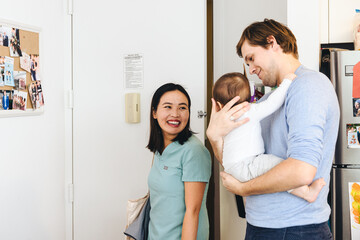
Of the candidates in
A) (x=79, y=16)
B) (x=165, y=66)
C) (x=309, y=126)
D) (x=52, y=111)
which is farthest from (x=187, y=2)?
(x=309, y=126)

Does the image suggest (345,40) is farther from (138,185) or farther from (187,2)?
(138,185)

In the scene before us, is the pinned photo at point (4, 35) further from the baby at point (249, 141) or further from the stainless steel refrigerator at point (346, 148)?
the stainless steel refrigerator at point (346, 148)

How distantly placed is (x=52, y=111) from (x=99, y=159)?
1.62ft

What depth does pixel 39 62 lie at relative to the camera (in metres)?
2.31

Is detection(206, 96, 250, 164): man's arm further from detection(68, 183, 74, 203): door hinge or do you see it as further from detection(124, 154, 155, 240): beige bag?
detection(68, 183, 74, 203): door hinge

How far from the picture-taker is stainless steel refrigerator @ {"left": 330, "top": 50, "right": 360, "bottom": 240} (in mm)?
1751

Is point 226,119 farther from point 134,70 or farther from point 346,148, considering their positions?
point 134,70

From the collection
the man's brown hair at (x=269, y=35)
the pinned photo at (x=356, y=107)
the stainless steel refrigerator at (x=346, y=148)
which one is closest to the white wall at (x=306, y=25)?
the stainless steel refrigerator at (x=346, y=148)

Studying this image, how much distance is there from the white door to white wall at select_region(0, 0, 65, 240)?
0.12 meters

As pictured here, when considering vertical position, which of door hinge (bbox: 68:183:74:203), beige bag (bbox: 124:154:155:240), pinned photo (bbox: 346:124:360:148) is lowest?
door hinge (bbox: 68:183:74:203)

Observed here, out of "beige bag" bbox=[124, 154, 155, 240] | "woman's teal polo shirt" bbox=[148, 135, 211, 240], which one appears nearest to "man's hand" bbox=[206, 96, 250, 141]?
"woman's teal polo shirt" bbox=[148, 135, 211, 240]

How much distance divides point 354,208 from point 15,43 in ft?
7.21

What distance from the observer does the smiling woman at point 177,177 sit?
4.86 ft

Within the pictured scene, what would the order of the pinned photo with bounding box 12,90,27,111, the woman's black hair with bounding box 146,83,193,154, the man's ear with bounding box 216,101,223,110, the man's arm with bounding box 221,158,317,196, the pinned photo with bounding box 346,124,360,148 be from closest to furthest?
1. the man's arm with bounding box 221,158,317,196
2. the man's ear with bounding box 216,101,223,110
3. the woman's black hair with bounding box 146,83,193,154
4. the pinned photo with bounding box 346,124,360,148
5. the pinned photo with bounding box 12,90,27,111
